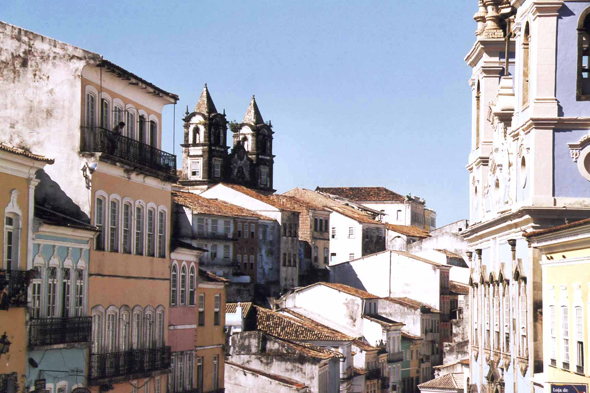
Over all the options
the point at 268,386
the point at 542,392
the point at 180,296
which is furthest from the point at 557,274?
the point at 268,386

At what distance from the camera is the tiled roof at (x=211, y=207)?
302 feet

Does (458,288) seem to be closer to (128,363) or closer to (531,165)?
(128,363)

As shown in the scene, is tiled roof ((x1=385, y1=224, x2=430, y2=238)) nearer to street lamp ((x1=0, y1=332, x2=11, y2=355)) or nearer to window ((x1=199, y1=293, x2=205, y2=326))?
window ((x1=199, y1=293, x2=205, y2=326))

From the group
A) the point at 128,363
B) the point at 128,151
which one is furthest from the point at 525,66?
the point at 128,363

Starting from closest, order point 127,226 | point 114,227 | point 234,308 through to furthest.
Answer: point 114,227 → point 127,226 → point 234,308

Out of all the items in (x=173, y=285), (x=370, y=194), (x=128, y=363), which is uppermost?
(x=370, y=194)

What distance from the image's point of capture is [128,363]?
39594 millimetres

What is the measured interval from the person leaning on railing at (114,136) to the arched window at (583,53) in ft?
42.1

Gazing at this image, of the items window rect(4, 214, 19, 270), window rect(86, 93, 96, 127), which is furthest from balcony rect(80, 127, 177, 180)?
window rect(4, 214, 19, 270)

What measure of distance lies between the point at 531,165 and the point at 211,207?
6076 cm

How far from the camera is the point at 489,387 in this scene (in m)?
45.7

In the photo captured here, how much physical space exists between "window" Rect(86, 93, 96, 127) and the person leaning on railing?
2.13 feet

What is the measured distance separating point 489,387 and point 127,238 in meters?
13.3

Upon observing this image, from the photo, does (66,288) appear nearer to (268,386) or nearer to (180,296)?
(180,296)
